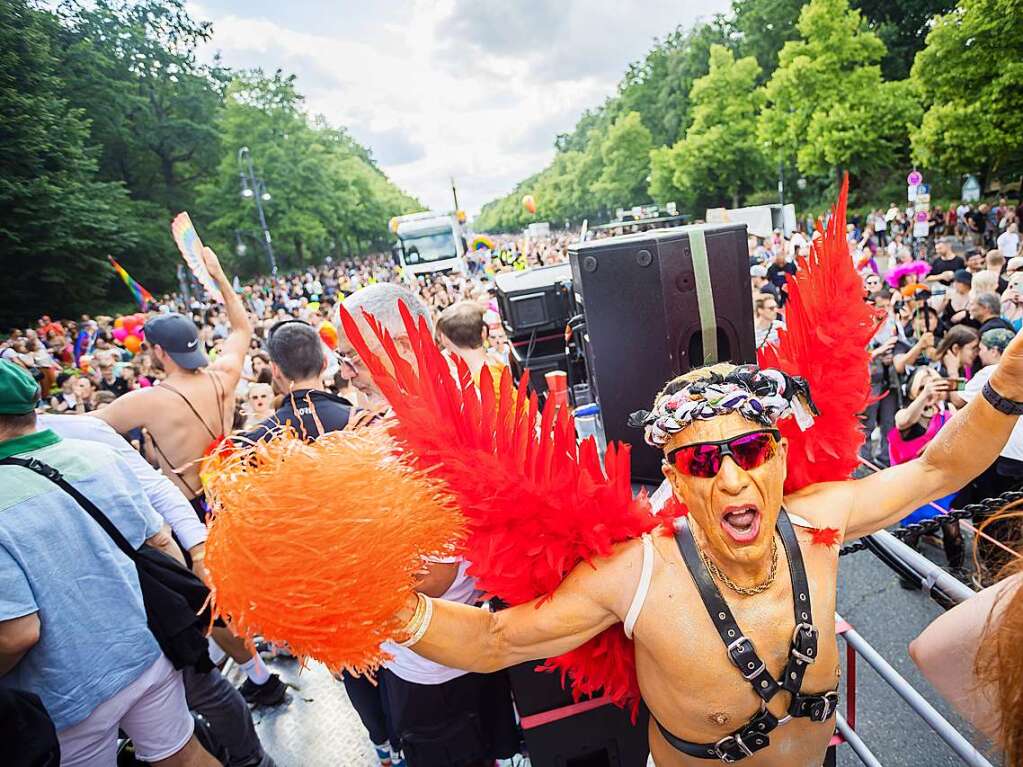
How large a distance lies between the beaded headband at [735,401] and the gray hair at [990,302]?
3680 millimetres

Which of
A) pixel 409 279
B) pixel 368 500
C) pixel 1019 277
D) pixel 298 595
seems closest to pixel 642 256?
pixel 368 500

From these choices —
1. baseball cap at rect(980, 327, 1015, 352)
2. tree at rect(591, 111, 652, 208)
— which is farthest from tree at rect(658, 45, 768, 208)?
baseball cap at rect(980, 327, 1015, 352)

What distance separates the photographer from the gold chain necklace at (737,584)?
4.38ft

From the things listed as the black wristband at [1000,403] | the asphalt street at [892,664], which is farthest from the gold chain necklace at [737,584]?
the asphalt street at [892,664]

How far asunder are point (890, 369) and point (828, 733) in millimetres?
4647

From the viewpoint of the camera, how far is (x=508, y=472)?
1.26 metres

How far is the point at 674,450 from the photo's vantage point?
1320mm

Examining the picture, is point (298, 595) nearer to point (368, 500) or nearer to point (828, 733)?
point (368, 500)

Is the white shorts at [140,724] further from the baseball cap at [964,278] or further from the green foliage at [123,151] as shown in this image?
the green foliage at [123,151]

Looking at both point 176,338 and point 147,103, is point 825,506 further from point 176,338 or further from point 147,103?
point 147,103

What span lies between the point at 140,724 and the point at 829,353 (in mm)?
2580

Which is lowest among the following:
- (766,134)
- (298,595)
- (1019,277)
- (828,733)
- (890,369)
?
(890,369)

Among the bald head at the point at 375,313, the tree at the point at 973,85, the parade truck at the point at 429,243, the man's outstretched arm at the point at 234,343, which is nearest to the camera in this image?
the bald head at the point at 375,313

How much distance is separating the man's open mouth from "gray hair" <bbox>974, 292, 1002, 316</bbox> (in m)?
3.95
